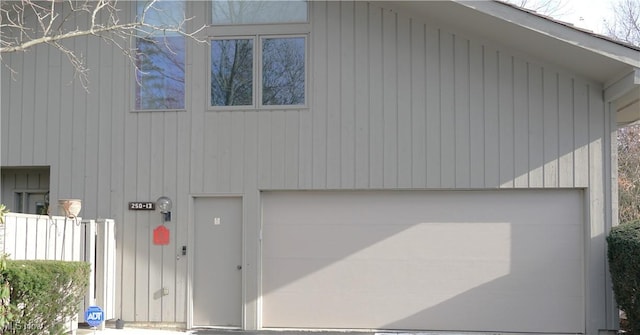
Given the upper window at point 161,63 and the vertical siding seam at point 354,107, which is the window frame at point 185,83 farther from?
the vertical siding seam at point 354,107

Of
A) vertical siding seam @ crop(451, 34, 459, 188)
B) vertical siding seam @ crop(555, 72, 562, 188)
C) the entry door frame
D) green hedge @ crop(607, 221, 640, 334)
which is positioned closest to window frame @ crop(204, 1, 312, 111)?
the entry door frame

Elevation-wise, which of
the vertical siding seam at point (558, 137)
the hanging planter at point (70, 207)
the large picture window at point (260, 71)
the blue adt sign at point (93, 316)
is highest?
the large picture window at point (260, 71)

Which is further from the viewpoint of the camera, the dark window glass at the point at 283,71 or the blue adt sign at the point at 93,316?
the dark window glass at the point at 283,71

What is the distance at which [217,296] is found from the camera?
33.4 feet

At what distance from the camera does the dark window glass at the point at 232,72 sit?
1035cm

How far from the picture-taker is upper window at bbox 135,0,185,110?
34.4ft

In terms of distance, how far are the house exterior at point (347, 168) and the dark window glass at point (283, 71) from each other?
0.02m

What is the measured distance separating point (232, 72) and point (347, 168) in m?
2.27

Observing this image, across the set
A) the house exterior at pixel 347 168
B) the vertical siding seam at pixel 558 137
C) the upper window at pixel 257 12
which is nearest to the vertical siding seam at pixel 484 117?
the house exterior at pixel 347 168

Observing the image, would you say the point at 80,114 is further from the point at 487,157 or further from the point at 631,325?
the point at 631,325

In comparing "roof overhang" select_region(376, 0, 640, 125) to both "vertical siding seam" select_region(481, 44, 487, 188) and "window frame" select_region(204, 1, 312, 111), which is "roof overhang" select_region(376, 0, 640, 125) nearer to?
"vertical siding seam" select_region(481, 44, 487, 188)

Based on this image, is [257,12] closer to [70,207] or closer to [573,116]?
[70,207]

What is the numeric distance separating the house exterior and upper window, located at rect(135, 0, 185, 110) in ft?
0.12

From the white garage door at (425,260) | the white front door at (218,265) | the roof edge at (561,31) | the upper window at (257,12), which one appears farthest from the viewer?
the upper window at (257,12)
